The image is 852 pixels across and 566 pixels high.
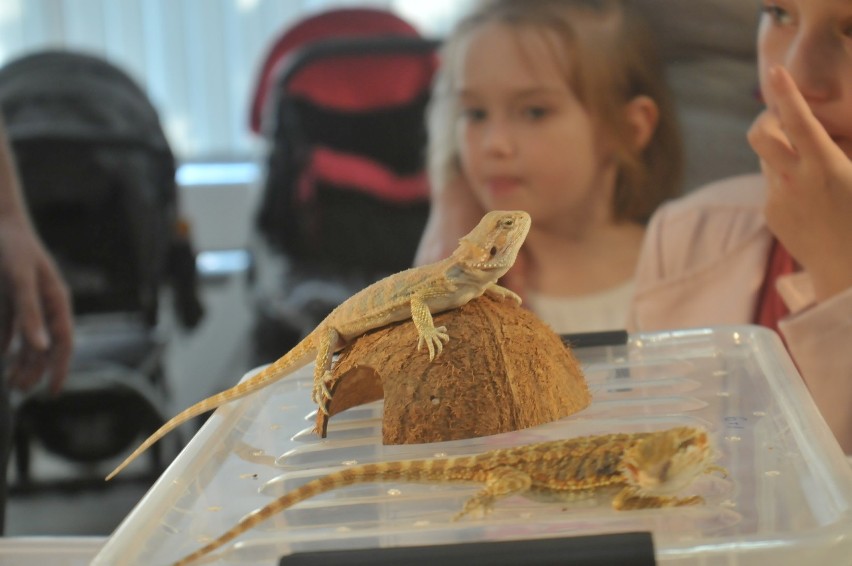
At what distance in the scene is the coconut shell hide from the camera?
939 mm

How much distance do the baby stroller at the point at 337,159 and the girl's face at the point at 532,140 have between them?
0.49 m

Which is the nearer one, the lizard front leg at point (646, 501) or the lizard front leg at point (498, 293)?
Result: the lizard front leg at point (646, 501)

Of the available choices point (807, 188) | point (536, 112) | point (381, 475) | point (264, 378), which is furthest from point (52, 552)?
point (536, 112)

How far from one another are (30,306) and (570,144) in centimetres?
118

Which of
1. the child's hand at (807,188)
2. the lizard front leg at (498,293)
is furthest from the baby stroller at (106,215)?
the child's hand at (807,188)

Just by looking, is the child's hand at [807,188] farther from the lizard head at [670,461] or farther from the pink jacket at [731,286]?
the lizard head at [670,461]

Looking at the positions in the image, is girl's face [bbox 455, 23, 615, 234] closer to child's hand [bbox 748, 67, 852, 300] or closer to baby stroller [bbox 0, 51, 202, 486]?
child's hand [bbox 748, 67, 852, 300]

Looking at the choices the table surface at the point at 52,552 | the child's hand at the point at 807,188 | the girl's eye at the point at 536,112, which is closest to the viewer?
the table surface at the point at 52,552

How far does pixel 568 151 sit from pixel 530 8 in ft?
1.07

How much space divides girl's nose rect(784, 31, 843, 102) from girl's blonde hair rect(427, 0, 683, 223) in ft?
2.00

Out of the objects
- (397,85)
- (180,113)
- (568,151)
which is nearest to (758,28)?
(568,151)

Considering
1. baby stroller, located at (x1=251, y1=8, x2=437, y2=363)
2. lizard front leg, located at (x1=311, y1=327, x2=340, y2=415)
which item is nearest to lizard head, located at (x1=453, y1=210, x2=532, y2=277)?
lizard front leg, located at (x1=311, y1=327, x2=340, y2=415)

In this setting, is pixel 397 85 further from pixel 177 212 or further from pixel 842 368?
pixel 842 368

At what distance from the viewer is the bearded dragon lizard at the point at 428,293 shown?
3.37ft
